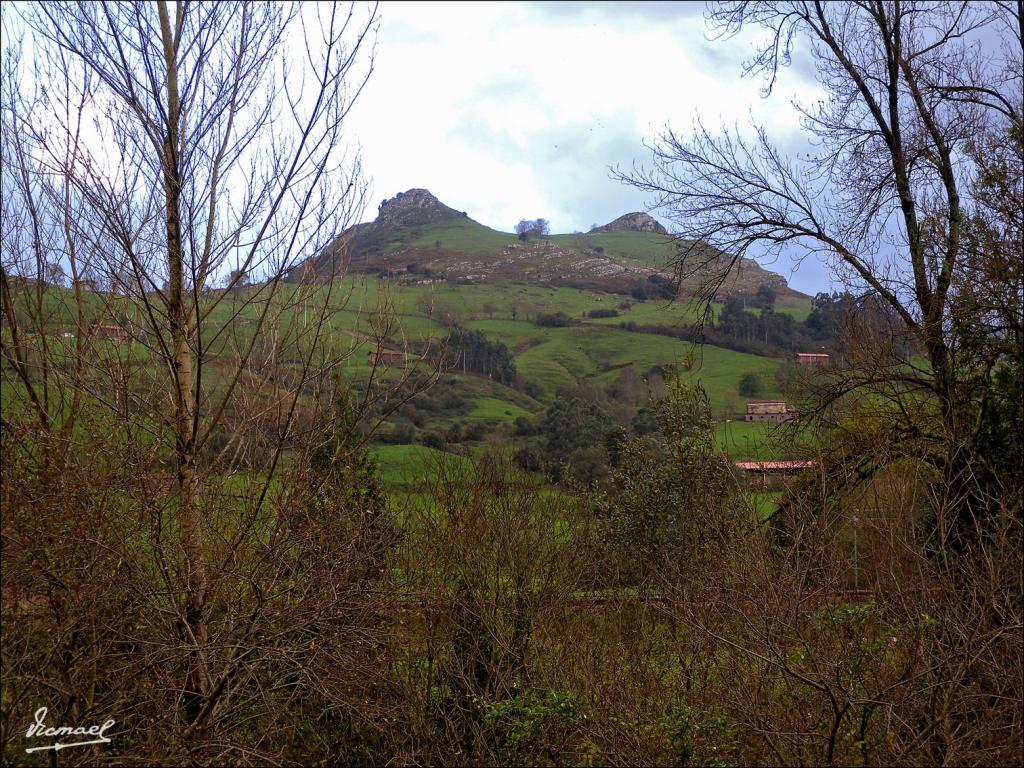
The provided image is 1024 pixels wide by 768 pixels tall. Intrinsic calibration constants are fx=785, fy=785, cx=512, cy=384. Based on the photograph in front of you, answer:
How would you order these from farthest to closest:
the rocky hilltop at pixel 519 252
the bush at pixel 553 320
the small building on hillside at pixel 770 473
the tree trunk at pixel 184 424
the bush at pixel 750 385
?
the rocky hilltop at pixel 519 252 → the bush at pixel 553 320 → the bush at pixel 750 385 → the small building on hillside at pixel 770 473 → the tree trunk at pixel 184 424

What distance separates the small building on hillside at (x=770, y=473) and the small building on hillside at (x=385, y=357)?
438cm

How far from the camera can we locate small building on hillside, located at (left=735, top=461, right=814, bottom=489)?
30.5 feet

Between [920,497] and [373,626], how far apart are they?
673cm

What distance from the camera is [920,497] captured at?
9.57 m

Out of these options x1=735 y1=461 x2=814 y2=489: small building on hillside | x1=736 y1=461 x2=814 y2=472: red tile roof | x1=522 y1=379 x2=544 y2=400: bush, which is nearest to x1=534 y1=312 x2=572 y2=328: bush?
x1=522 y1=379 x2=544 y2=400: bush

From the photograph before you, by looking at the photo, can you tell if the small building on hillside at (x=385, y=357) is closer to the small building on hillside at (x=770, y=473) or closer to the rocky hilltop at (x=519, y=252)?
the small building on hillside at (x=770, y=473)

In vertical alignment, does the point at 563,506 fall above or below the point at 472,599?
above

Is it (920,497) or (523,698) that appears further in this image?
(920,497)

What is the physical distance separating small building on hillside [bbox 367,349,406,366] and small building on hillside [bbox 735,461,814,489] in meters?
4.38

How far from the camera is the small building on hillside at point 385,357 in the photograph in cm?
625

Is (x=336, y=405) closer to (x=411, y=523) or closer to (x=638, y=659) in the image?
(x=411, y=523)

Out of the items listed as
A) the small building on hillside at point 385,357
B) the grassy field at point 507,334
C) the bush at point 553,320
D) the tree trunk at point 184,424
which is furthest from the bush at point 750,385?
the tree trunk at point 184,424

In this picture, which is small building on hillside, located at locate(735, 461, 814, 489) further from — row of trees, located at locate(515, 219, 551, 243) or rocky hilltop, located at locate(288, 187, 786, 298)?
row of trees, located at locate(515, 219, 551, 243)

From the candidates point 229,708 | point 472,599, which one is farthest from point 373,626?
point 229,708
